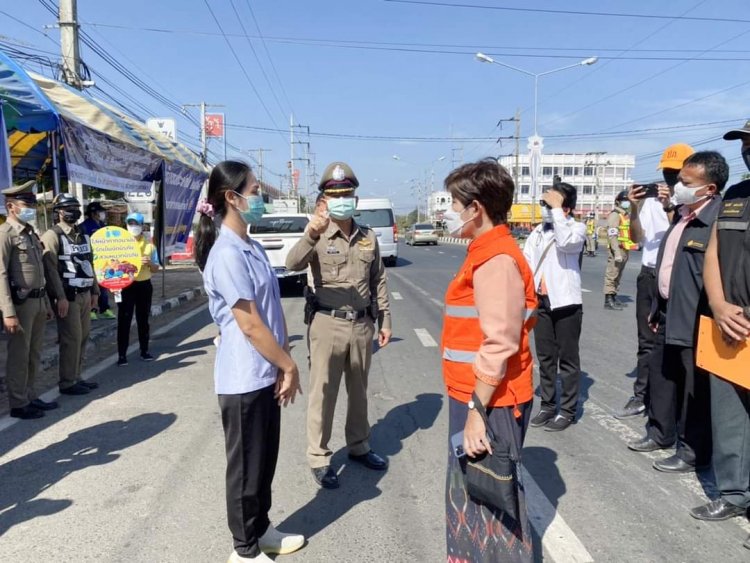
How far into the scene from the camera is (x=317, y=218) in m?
3.22

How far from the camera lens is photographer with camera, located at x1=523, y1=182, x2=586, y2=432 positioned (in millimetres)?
4199

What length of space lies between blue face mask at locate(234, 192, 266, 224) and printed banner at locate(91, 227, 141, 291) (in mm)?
4925

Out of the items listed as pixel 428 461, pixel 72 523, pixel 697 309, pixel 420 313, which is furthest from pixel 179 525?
pixel 420 313

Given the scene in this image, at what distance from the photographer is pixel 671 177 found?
4.23 meters

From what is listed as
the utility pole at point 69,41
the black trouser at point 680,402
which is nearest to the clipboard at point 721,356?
the black trouser at point 680,402

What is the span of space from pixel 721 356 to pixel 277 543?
2504 mm

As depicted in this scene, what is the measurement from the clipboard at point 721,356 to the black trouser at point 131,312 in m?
6.15

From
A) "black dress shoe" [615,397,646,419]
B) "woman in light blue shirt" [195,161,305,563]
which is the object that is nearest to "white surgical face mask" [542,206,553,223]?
"black dress shoe" [615,397,646,419]

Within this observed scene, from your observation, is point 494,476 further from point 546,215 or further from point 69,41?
point 69,41

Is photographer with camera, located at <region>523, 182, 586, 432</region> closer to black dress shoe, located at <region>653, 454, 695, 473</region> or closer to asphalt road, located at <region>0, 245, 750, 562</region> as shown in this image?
asphalt road, located at <region>0, 245, 750, 562</region>

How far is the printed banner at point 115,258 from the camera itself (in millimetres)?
6867

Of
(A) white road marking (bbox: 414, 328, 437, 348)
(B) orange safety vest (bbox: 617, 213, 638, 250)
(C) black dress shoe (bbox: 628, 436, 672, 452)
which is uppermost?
(B) orange safety vest (bbox: 617, 213, 638, 250)

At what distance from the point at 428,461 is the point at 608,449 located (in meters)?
1.34

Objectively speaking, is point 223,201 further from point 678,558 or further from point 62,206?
point 62,206
